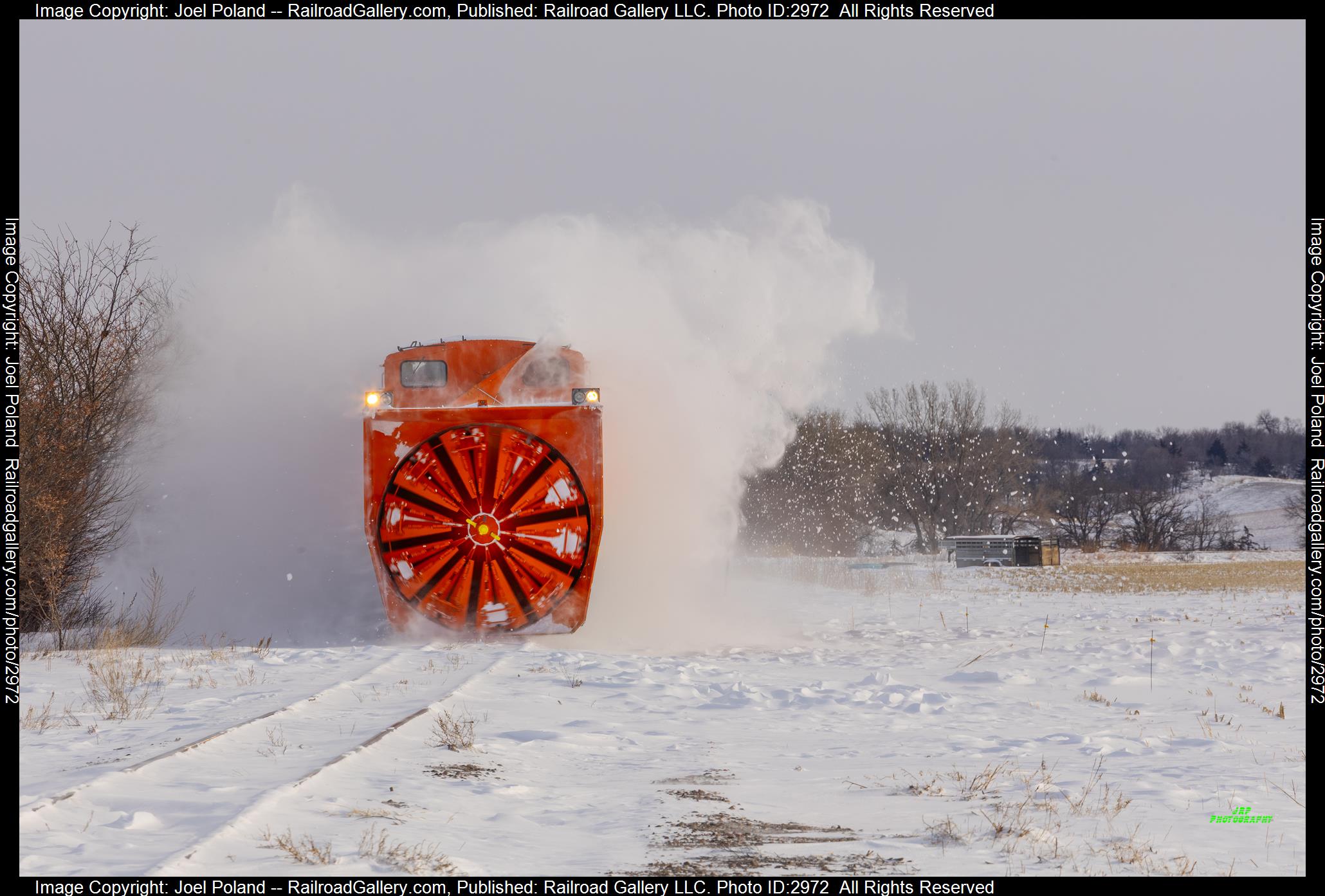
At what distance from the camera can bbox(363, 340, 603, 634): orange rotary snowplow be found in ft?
42.1

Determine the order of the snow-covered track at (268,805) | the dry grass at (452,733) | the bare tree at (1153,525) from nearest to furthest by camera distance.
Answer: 1. the snow-covered track at (268,805)
2. the dry grass at (452,733)
3. the bare tree at (1153,525)

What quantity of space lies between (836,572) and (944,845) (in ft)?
100

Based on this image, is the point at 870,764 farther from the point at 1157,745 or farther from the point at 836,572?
the point at 836,572

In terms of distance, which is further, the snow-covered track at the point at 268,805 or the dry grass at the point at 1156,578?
the dry grass at the point at 1156,578

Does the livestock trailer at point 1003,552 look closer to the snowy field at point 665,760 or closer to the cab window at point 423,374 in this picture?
the snowy field at point 665,760

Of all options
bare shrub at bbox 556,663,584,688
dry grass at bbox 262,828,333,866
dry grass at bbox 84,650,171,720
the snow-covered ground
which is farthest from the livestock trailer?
the snow-covered ground

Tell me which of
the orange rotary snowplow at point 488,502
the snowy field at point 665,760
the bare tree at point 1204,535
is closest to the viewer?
the snowy field at point 665,760

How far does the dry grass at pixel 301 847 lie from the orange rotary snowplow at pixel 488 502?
811 cm

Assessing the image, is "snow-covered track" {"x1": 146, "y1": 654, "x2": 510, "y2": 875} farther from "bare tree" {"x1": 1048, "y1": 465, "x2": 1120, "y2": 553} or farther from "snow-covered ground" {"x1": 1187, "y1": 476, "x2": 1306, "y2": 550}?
"snow-covered ground" {"x1": 1187, "y1": 476, "x2": 1306, "y2": 550}

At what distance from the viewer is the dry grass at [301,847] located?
14.9 feet

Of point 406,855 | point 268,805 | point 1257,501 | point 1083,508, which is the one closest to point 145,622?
point 268,805


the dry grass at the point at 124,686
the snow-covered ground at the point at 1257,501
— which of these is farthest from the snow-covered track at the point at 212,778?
the snow-covered ground at the point at 1257,501

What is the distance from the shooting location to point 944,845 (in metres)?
5.23

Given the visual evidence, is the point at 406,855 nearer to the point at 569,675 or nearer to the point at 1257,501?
the point at 569,675
